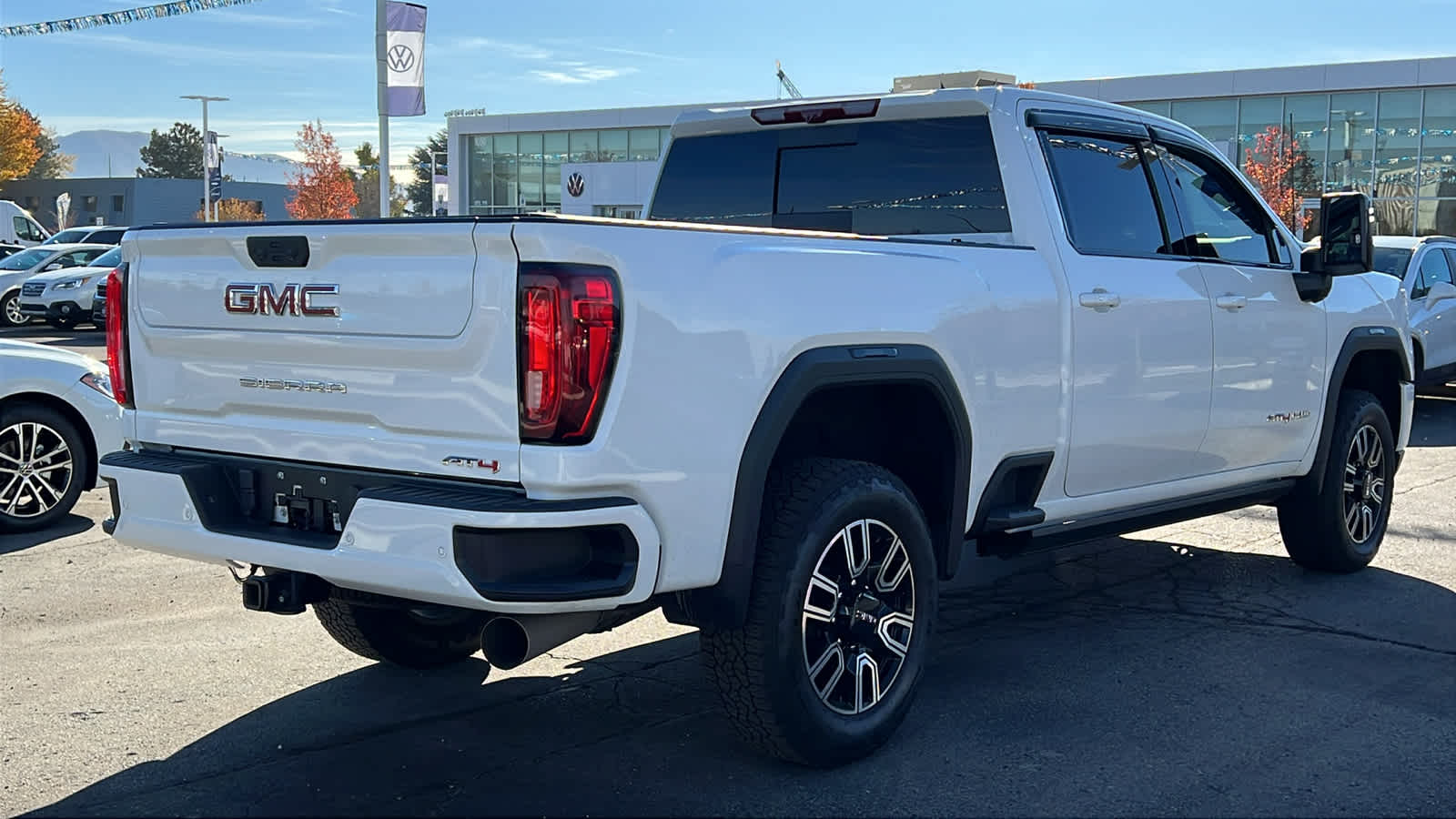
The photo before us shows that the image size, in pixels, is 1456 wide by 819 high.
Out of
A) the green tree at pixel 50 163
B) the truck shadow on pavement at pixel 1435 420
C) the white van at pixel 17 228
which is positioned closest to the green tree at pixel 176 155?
the green tree at pixel 50 163

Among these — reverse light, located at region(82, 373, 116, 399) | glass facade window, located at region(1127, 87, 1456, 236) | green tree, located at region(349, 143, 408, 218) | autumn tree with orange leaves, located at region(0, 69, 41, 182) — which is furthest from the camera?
green tree, located at region(349, 143, 408, 218)

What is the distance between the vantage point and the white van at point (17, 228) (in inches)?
1626

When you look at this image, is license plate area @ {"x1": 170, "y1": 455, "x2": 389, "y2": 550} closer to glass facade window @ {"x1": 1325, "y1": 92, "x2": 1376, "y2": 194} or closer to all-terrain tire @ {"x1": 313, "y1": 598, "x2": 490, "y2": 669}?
all-terrain tire @ {"x1": 313, "y1": 598, "x2": 490, "y2": 669}

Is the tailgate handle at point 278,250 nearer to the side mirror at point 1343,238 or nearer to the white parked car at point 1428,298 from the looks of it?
the side mirror at point 1343,238

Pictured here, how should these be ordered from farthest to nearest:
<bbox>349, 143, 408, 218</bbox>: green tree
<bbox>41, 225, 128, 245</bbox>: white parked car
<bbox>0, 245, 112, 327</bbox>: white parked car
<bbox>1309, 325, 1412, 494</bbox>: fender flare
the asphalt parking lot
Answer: <bbox>349, 143, 408, 218</bbox>: green tree
<bbox>41, 225, 128, 245</bbox>: white parked car
<bbox>0, 245, 112, 327</bbox>: white parked car
<bbox>1309, 325, 1412, 494</bbox>: fender flare
the asphalt parking lot

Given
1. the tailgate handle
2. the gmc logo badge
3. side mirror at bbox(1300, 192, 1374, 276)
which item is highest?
side mirror at bbox(1300, 192, 1374, 276)

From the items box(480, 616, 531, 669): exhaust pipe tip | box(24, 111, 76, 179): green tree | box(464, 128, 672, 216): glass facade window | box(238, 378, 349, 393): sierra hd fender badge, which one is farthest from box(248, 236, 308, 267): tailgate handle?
box(24, 111, 76, 179): green tree

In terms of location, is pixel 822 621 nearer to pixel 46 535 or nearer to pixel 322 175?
pixel 46 535

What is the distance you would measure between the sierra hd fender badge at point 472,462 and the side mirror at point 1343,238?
14.0 ft

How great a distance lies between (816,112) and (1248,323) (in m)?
1.99

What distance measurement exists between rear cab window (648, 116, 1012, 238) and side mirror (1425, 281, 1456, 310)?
10.8 m

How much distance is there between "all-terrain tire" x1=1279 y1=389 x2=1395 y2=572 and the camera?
23.1ft

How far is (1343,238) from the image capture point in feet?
21.3

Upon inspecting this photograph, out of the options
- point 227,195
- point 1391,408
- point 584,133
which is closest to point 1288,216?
point 584,133
